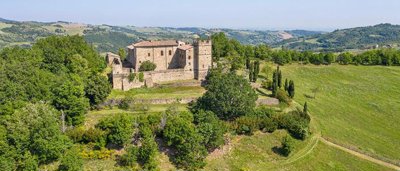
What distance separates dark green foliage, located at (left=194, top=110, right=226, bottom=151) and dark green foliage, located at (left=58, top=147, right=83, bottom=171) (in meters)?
16.6

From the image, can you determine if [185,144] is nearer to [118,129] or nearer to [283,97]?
[118,129]

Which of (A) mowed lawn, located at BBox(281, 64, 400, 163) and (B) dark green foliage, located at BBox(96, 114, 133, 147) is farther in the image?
(A) mowed lawn, located at BBox(281, 64, 400, 163)

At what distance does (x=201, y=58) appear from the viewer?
252 ft

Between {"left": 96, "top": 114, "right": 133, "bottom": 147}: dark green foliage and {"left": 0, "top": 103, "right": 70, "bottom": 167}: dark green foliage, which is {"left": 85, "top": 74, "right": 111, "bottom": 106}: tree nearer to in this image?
{"left": 96, "top": 114, "right": 133, "bottom": 147}: dark green foliage

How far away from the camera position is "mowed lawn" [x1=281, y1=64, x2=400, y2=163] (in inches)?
2504

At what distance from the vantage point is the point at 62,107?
5703 centimetres

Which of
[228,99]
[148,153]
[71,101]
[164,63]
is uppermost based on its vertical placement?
[164,63]

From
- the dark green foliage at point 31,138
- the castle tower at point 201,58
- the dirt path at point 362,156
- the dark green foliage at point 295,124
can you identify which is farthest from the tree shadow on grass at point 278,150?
the dark green foliage at point 31,138

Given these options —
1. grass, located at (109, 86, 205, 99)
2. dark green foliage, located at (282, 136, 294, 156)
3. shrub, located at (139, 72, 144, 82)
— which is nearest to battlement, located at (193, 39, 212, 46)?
grass, located at (109, 86, 205, 99)

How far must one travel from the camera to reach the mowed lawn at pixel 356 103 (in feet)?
209

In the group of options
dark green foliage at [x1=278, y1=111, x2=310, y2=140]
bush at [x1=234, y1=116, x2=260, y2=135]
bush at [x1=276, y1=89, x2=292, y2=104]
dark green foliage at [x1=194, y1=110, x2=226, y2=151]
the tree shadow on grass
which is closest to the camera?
dark green foliage at [x1=194, y1=110, x2=226, y2=151]

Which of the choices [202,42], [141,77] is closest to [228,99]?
[202,42]

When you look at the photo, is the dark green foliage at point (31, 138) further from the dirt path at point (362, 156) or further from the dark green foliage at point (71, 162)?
the dirt path at point (362, 156)

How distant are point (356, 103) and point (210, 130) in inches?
1603
